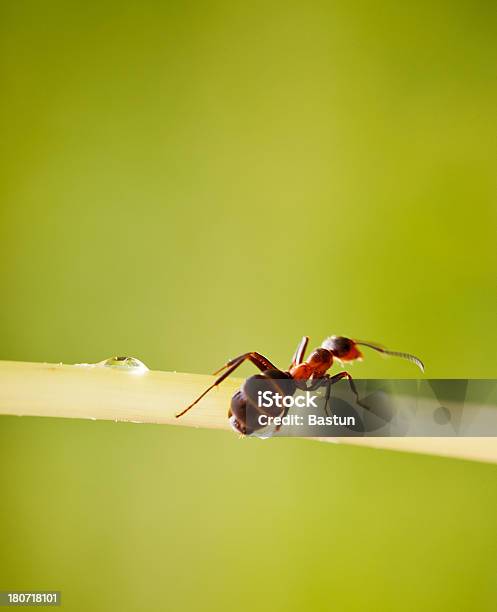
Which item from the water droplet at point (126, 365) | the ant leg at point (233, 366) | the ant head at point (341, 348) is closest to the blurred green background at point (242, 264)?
the ant head at point (341, 348)

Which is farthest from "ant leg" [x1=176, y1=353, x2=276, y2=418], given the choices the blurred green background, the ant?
the blurred green background

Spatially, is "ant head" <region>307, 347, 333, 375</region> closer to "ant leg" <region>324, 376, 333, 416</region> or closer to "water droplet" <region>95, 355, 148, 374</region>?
"ant leg" <region>324, 376, 333, 416</region>

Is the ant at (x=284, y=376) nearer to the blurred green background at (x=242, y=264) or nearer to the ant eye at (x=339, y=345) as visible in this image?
the ant eye at (x=339, y=345)

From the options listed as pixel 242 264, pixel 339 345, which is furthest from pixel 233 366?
pixel 242 264

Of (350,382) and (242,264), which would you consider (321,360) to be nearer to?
(350,382)

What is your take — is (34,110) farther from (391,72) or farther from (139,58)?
(391,72)
